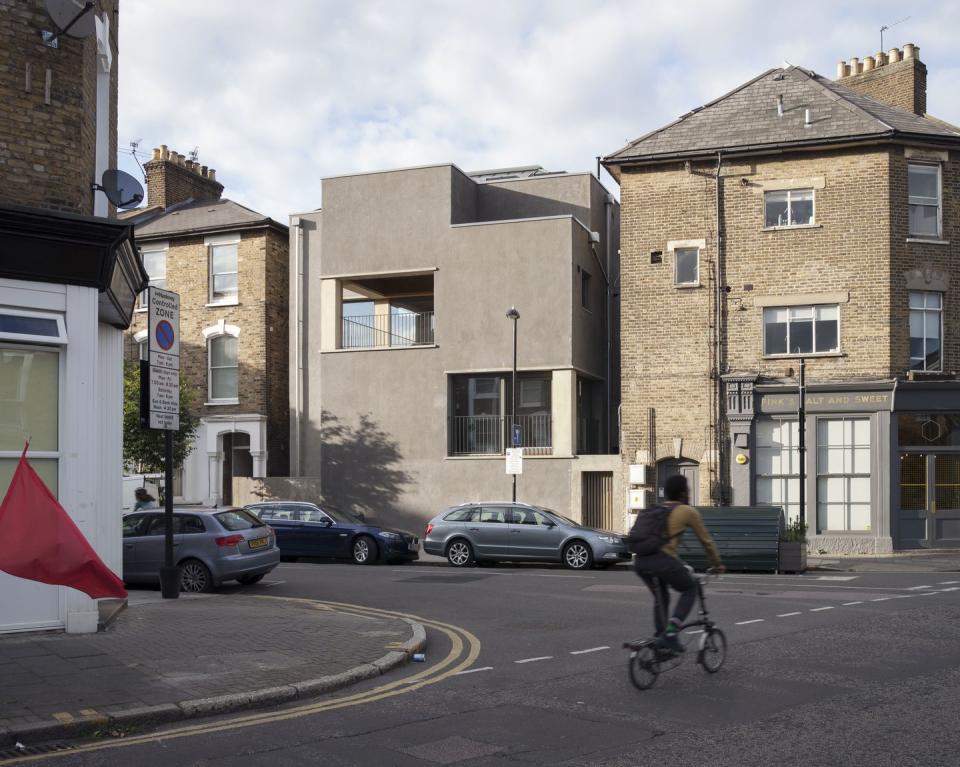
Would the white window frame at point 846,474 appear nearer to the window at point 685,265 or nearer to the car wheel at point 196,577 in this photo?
the window at point 685,265

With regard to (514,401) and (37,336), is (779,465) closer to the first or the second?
(514,401)

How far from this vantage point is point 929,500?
26.8 m

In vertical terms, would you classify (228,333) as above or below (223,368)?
above

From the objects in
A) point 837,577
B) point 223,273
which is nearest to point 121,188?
point 837,577

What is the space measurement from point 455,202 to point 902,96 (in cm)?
1296

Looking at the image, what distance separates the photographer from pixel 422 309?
1371 inches

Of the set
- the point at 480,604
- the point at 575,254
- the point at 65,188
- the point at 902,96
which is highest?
the point at 902,96

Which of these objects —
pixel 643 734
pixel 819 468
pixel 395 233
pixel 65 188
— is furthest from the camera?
pixel 395 233

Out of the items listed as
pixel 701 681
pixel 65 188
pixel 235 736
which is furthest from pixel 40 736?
pixel 65 188

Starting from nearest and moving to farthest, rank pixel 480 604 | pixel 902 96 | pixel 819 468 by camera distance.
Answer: pixel 480 604 < pixel 819 468 < pixel 902 96

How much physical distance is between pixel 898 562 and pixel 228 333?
20705 millimetres

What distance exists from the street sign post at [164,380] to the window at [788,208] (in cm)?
1758

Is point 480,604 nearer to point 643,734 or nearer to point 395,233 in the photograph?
point 643,734

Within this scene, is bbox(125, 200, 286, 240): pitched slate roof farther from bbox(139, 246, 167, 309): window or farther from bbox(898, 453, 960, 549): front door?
bbox(898, 453, 960, 549): front door
